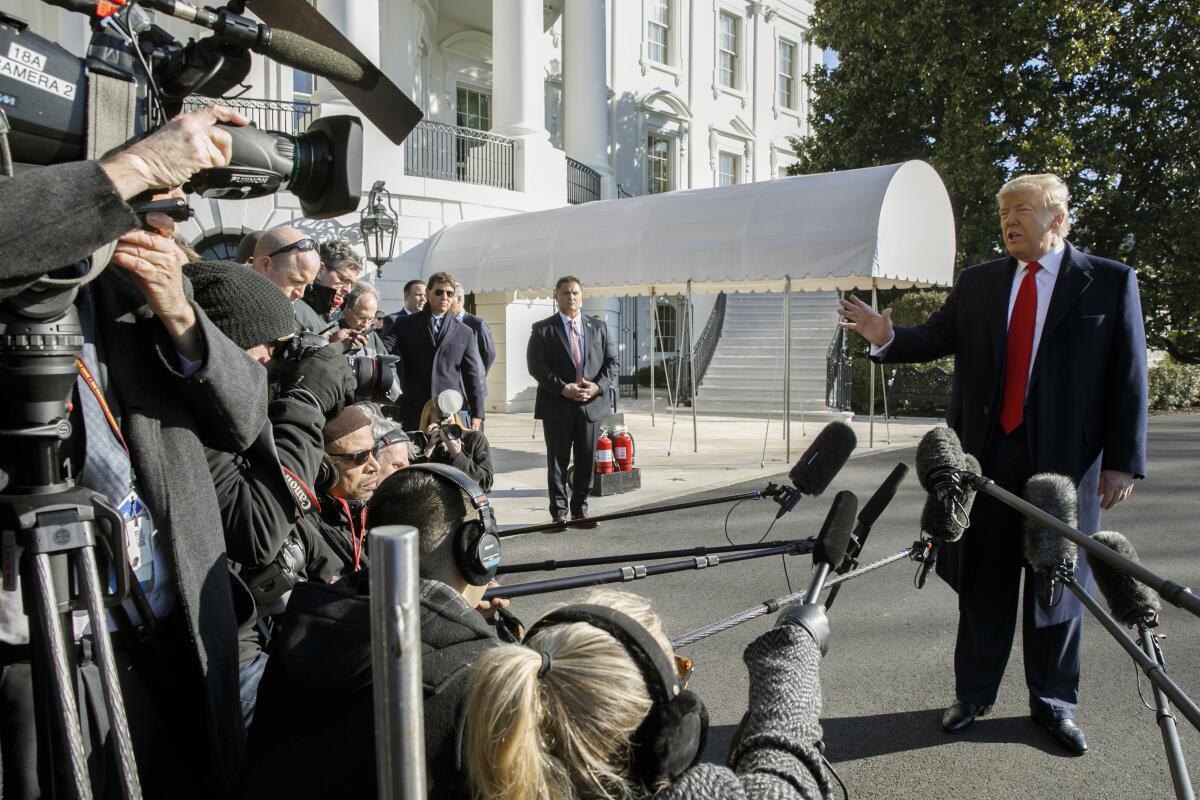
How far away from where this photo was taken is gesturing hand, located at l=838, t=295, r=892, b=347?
3.79m

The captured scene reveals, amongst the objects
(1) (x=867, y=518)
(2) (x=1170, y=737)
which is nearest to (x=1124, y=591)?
(2) (x=1170, y=737)

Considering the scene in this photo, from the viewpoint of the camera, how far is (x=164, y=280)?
5.14 feet

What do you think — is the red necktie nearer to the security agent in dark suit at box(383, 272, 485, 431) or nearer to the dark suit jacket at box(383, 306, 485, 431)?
the security agent in dark suit at box(383, 272, 485, 431)

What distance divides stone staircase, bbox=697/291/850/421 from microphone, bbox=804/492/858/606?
49.4 feet

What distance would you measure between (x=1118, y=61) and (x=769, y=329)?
9.37m

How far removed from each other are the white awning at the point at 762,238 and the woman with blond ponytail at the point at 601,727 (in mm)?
9340

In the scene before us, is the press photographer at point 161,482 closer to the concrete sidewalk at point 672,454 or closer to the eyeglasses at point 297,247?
the eyeglasses at point 297,247

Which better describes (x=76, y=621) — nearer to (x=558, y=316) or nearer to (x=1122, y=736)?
(x=1122, y=736)

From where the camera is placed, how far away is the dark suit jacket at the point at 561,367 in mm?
8008

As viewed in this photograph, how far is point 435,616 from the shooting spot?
1633 millimetres

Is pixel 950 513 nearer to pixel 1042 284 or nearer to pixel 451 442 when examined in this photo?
pixel 1042 284

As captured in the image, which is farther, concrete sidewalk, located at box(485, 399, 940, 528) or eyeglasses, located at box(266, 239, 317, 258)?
concrete sidewalk, located at box(485, 399, 940, 528)

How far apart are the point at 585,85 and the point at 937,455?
1872 centimetres

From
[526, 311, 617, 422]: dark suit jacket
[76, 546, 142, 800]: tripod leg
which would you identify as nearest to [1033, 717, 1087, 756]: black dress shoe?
[76, 546, 142, 800]: tripod leg
